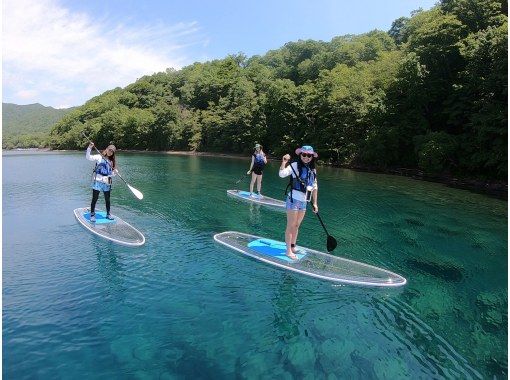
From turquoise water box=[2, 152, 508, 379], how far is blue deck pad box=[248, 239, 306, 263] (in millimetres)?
541

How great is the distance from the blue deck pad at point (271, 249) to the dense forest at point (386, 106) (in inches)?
893

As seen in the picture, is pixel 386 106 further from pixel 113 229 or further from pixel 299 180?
pixel 113 229

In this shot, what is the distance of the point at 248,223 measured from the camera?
14.8 meters

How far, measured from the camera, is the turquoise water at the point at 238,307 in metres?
5.97

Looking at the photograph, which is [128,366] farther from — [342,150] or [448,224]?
[342,150]

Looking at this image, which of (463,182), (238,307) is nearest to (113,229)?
(238,307)

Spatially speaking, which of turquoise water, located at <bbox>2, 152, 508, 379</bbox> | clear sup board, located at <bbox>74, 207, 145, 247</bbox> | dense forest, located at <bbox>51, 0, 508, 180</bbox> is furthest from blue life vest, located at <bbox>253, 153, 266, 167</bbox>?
dense forest, located at <bbox>51, 0, 508, 180</bbox>

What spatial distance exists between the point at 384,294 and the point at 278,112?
176 feet

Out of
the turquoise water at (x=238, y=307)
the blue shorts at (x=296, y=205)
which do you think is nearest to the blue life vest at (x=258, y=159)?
the turquoise water at (x=238, y=307)

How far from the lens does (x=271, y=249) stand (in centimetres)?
1064

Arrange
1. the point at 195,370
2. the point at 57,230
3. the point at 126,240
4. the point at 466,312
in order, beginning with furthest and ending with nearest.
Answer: the point at 57,230 → the point at 126,240 → the point at 466,312 → the point at 195,370

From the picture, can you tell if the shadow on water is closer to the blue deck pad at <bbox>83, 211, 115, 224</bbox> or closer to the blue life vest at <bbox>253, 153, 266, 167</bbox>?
the blue life vest at <bbox>253, 153, 266, 167</bbox>

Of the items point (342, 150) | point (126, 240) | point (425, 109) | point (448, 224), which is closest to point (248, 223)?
point (126, 240)

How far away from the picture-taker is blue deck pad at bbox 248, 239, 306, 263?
33.1 ft
